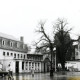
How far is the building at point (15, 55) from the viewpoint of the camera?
74688mm

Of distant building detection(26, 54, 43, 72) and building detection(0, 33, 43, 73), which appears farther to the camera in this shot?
distant building detection(26, 54, 43, 72)

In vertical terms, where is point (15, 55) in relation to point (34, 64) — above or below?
above

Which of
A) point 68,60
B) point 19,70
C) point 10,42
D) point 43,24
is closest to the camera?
point 43,24

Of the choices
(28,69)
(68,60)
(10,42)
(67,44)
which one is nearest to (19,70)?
(28,69)

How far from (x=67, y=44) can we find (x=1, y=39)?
62.5 feet

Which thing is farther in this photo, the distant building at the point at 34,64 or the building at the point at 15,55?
the distant building at the point at 34,64

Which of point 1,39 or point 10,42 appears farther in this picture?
point 10,42

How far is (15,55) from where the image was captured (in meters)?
85.3

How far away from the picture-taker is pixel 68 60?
92250mm

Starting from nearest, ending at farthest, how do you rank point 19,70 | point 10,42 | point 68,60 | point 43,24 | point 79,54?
1. point 43,24
2. point 19,70
3. point 10,42
4. point 68,60
5. point 79,54

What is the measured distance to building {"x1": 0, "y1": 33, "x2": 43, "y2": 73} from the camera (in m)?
74.7

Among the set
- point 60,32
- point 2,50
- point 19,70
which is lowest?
point 19,70

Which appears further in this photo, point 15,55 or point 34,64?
point 15,55

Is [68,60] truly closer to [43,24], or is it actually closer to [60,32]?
[60,32]
